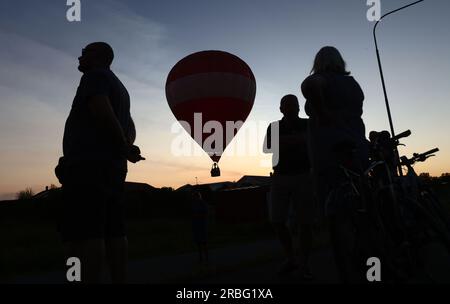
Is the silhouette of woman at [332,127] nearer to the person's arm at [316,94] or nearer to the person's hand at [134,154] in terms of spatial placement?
the person's arm at [316,94]

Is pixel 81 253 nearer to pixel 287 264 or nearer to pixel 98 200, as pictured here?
pixel 98 200

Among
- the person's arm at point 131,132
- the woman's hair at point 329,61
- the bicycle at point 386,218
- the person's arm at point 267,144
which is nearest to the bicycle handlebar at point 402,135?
the bicycle at point 386,218

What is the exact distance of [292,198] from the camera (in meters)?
4.96

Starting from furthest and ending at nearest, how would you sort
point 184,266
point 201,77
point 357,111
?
point 201,77 → point 184,266 → point 357,111

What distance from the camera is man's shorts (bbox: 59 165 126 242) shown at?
2.63m

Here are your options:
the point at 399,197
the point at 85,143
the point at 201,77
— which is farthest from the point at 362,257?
the point at 201,77

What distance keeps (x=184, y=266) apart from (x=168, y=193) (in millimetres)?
24987

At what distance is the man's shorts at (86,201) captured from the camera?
2631 millimetres

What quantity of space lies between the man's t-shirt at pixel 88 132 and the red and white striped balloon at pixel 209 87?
29.9 ft

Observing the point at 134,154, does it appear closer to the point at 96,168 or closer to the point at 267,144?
the point at 96,168

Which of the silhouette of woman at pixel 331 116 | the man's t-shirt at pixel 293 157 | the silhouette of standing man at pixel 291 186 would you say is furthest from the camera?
the man's t-shirt at pixel 293 157

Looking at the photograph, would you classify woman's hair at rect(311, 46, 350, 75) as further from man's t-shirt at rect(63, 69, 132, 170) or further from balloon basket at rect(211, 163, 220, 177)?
balloon basket at rect(211, 163, 220, 177)

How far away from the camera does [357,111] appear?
3.51 m

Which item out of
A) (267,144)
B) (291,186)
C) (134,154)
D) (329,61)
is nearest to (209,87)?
(267,144)
